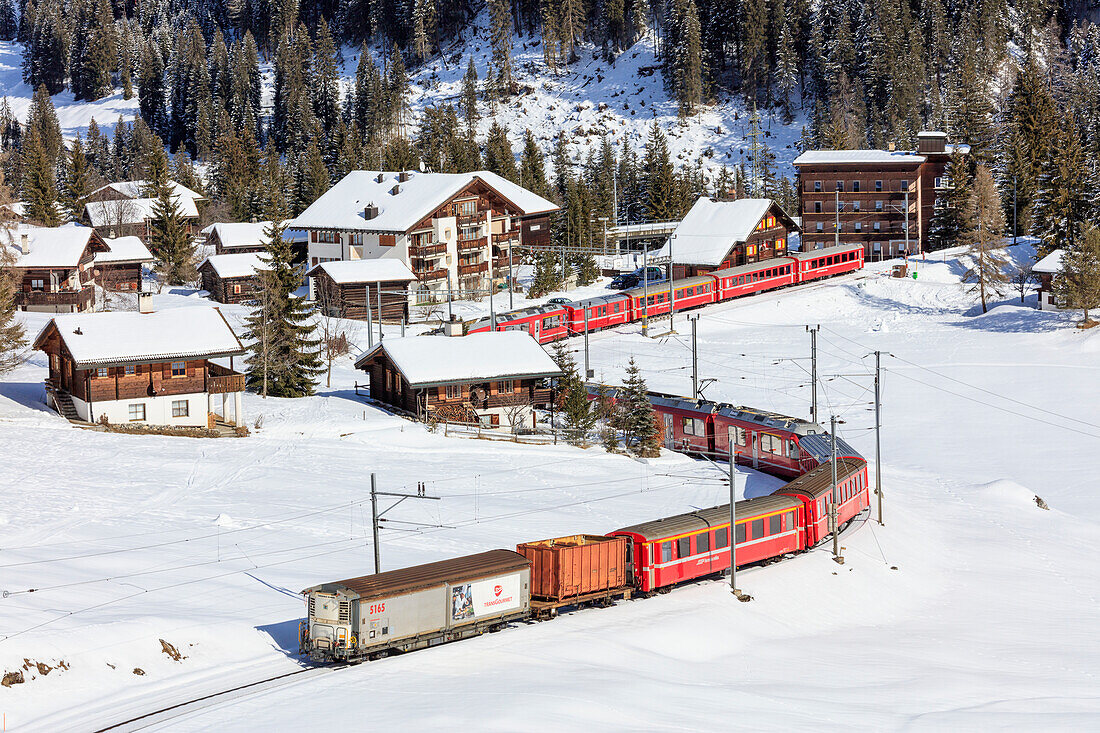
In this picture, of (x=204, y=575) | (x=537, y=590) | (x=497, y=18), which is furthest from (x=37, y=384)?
(x=497, y=18)

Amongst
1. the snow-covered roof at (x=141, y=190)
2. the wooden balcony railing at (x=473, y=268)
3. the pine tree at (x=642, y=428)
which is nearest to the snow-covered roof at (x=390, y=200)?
the wooden balcony railing at (x=473, y=268)

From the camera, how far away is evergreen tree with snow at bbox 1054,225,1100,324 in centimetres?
7331

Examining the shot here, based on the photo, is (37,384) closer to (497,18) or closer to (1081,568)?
(1081,568)

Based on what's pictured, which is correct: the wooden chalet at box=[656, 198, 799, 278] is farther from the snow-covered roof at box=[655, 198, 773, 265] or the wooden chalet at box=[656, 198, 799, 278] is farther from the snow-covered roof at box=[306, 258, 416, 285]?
the snow-covered roof at box=[306, 258, 416, 285]

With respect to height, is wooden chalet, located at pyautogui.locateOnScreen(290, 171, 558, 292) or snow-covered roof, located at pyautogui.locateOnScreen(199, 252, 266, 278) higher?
wooden chalet, located at pyautogui.locateOnScreen(290, 171, 558, 292)

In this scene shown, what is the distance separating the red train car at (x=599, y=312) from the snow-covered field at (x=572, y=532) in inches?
332

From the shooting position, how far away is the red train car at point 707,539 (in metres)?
35.4

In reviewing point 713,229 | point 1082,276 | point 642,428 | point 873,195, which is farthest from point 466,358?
point 873,195

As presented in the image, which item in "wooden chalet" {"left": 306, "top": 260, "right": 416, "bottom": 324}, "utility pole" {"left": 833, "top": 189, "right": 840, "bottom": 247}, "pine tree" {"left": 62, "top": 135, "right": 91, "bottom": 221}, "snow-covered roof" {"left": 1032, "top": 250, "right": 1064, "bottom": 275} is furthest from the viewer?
"pine tree" {"left": 62, "top": 135, "right": 91, "bottom": 221}

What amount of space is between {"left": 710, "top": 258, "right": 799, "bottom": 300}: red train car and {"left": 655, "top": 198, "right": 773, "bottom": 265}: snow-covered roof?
89.5 inches

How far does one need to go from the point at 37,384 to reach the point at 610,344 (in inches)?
1335

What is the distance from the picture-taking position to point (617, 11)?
512 ft

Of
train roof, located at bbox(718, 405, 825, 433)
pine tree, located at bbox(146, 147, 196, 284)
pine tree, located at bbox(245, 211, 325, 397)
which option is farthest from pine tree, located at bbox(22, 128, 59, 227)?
train roof, located at bbox(718, 405, 825, 433)

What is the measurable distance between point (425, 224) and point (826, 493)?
172 ft
